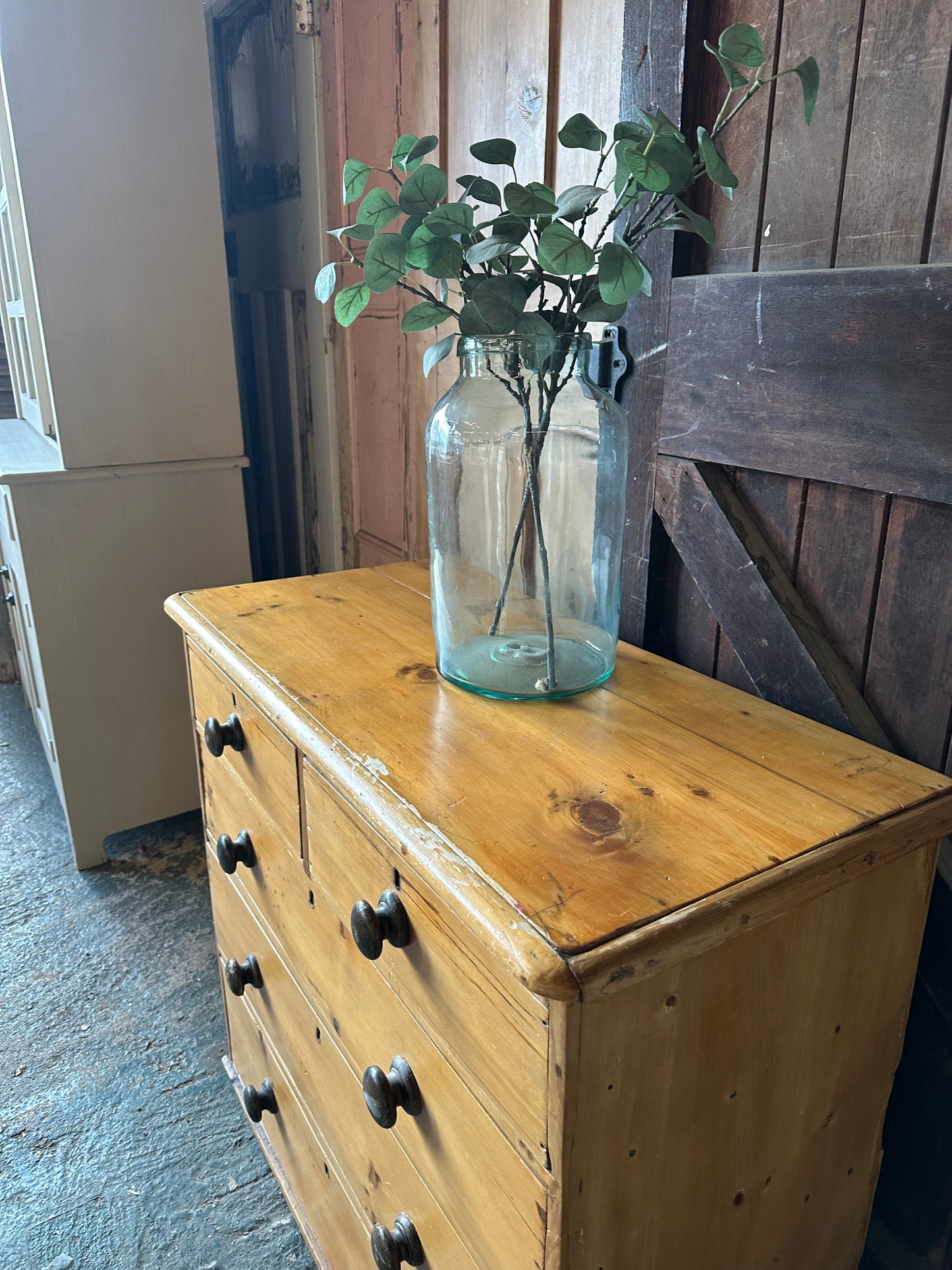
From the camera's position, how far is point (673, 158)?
77 cm

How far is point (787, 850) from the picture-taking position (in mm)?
646

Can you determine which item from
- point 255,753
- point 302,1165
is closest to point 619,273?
point 255,753

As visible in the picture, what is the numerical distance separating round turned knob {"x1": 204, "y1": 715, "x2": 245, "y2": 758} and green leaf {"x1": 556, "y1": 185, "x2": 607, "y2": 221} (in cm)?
67

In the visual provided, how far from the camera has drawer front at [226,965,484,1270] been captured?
812mm

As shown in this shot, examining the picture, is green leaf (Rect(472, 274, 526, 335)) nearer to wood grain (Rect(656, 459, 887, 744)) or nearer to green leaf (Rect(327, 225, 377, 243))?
green leaf (Rect(327, 225, 377, 243))

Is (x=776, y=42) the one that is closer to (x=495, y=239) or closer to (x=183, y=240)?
(x=495, y=239)

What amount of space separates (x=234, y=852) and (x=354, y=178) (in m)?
0.81

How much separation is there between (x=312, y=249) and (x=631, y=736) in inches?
68.0

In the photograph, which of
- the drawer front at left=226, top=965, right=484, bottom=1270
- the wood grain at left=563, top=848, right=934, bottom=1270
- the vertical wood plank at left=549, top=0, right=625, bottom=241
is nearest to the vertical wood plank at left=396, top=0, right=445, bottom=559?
the vertical wood plank at left=549, top=0, right=625, bottom=241

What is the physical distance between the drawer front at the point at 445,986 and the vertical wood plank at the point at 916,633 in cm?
48

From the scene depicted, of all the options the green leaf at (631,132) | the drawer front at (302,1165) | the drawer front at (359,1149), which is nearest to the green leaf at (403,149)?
the green leaf at (631,132)

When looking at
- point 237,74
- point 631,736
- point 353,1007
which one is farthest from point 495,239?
point 237,74

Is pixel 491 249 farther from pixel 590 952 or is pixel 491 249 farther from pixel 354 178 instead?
pixel 590 952

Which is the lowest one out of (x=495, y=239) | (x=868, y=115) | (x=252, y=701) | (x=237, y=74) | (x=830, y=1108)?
(x=830, y=1108)
